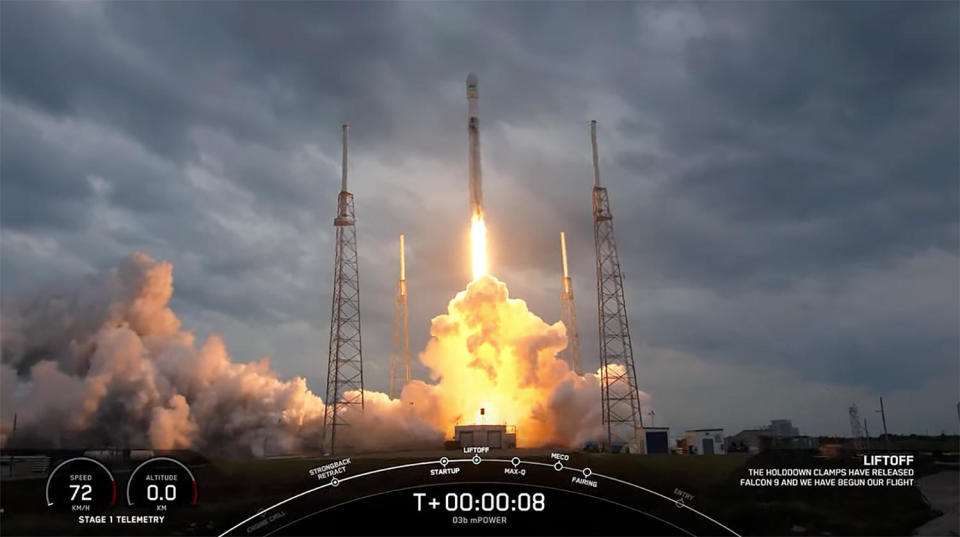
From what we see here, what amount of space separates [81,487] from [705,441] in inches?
2193

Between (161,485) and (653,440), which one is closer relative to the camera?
(161,485)

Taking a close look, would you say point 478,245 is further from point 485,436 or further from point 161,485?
point 161,485

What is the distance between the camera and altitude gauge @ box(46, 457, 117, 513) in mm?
33875

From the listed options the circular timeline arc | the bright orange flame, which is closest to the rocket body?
the bright orange flame

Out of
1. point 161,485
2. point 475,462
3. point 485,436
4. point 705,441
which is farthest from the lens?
point 485,436

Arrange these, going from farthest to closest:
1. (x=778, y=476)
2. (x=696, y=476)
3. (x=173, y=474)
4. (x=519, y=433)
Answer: (x=519, y=433) < (x=696, y=476) < (x=778, y=476) < (x=173, y=474)

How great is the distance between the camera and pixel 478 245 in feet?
311

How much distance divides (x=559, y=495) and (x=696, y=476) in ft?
40.8

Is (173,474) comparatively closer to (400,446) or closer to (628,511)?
(628,511)

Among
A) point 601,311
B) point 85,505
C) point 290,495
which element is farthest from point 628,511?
point 601,311

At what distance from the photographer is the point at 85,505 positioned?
34062 mm

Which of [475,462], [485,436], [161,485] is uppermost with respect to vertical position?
[485,436]

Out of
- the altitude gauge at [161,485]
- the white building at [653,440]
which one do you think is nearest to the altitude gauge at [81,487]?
the altitude gauge at [161,485]

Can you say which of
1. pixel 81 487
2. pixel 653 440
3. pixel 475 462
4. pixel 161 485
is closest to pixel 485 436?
pixel 653 440
